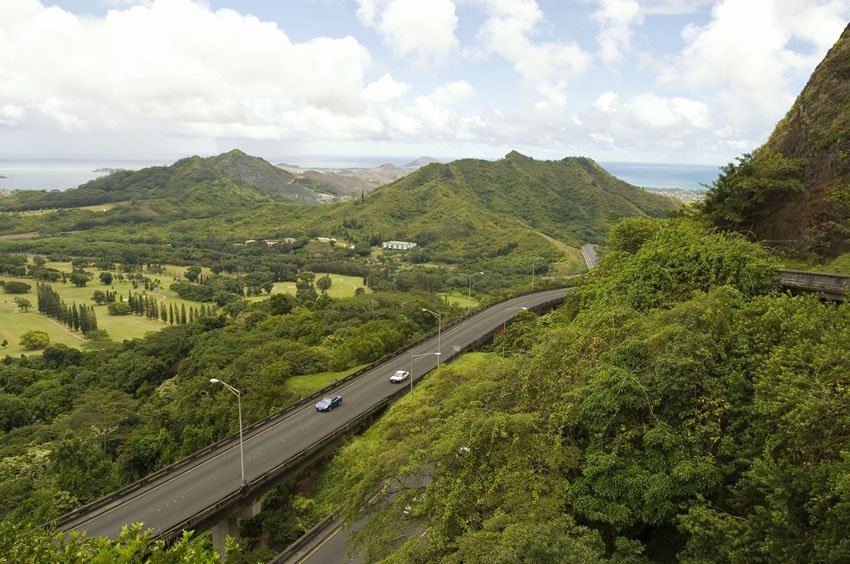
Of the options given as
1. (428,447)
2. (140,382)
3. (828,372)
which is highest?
(828,372)

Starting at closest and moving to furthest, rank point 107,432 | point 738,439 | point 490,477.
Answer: point 738,439
point 490,477
point 107,432

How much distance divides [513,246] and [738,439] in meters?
143

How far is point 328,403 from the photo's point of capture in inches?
1372

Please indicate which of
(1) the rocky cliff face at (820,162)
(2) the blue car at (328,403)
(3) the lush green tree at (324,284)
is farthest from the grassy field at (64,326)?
(1) the rocky cliff face at (820,162)

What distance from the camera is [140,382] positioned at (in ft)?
238

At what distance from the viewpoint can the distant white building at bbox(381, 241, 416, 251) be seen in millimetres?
177875

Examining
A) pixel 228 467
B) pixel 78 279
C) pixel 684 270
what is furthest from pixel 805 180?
pixel 78 279

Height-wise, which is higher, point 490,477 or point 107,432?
point 490,477

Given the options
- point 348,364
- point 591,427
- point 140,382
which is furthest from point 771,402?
point 140,382

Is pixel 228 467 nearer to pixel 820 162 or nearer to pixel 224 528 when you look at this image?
pixel 224 528

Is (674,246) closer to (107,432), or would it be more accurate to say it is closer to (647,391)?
(647,391)

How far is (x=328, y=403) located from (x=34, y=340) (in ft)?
306

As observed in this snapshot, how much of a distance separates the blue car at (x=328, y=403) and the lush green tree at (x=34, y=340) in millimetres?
92023

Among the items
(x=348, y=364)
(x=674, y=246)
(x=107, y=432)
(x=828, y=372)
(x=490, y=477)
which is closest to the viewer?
(x=828, y=372)
